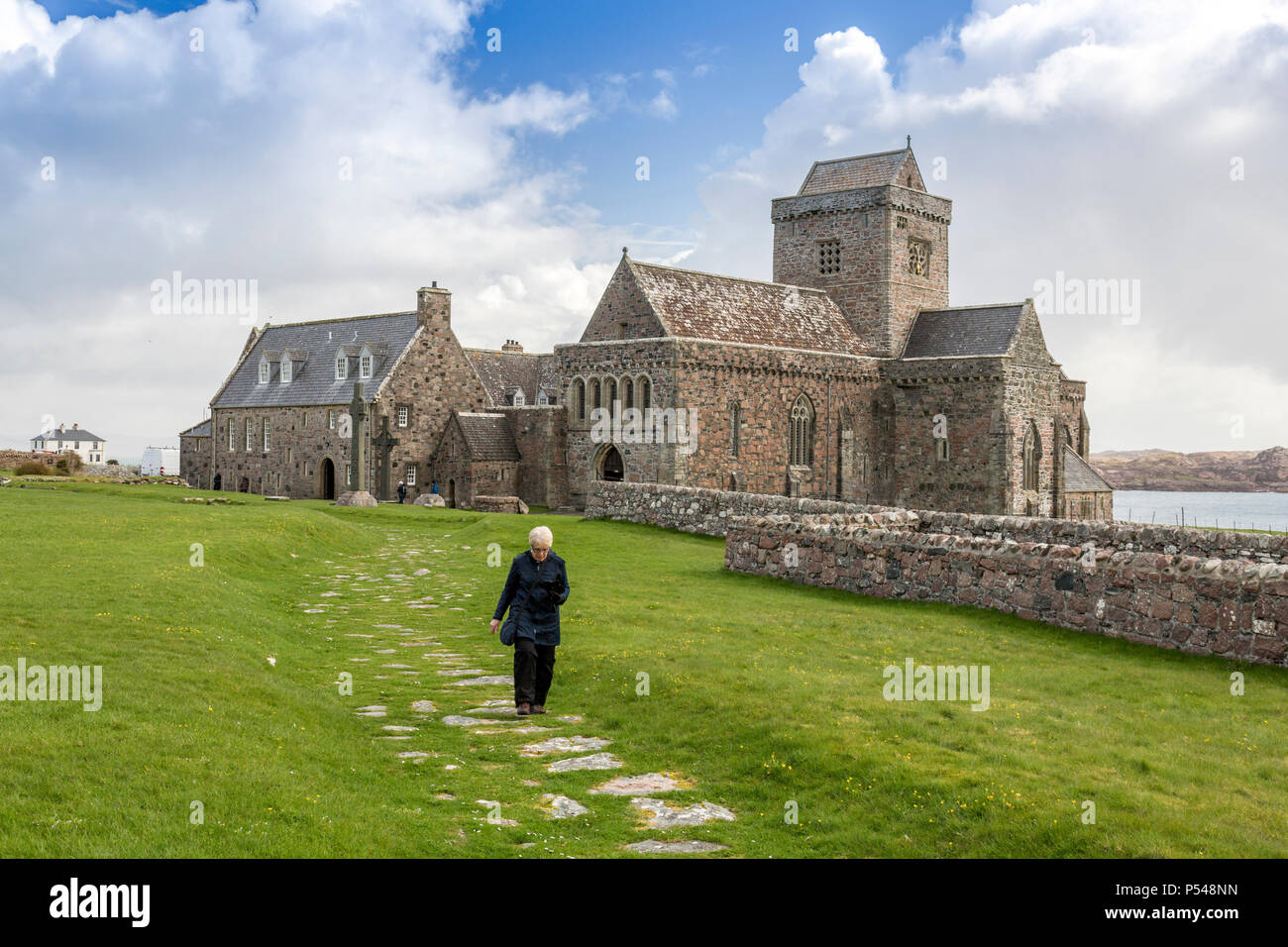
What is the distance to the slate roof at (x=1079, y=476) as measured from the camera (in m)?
65.1

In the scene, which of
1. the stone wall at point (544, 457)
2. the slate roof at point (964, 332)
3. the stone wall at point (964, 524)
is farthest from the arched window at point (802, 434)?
the stone wall at point (964, 524)

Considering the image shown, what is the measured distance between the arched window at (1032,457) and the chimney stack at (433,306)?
30.8 meters

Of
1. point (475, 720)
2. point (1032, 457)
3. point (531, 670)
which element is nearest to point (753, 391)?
point (1032, 457)

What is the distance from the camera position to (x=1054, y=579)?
17875 mm

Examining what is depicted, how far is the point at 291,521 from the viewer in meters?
30.4

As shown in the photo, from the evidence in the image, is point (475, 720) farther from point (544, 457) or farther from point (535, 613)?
point (544, 457)

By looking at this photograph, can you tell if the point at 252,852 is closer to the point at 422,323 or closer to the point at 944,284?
the point at 422,323

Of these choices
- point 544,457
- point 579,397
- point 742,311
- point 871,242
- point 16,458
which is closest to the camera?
point 579,397

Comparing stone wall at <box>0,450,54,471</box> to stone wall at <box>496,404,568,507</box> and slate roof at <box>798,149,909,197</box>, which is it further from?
slate roof at <box>798,149,909,197</box>

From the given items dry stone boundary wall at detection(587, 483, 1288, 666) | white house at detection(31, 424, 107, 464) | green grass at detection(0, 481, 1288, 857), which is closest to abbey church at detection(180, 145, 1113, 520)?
dry stone boundary wall at detection(587, 483, 1288, 666)

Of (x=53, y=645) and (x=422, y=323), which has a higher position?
(x=422, y=323)

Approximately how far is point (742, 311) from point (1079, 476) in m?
29.8
